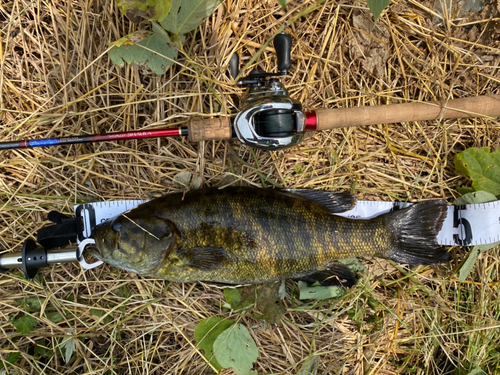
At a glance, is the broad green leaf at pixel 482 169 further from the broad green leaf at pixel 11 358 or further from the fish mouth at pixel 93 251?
the broad green leaf at pixel 11 358

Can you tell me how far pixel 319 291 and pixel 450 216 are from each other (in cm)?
139

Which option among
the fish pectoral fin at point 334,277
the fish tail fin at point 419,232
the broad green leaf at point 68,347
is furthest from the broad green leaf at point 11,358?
the fish tail fin at point 419,232

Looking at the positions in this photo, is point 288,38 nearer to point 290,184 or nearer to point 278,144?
point 278,144

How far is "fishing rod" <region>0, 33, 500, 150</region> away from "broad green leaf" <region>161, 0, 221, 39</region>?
17.6 inches

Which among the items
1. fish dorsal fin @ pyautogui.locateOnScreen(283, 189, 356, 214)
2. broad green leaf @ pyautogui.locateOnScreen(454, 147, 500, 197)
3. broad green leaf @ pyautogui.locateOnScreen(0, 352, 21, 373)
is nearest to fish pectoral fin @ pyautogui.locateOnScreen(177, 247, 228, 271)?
fish dorsal fin @ pyautogui.locateOnScreen(283, 189, 356, 214)

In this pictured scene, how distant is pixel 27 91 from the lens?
2.74 metres

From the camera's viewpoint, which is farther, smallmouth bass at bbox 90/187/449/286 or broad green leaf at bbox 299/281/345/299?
broad green leaf at bbox 299/281/345/299

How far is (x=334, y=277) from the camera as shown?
266 cm

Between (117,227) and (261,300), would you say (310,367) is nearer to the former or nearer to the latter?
(261,300)

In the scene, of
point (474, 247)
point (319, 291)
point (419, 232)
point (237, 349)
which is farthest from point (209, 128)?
point (474, 247)

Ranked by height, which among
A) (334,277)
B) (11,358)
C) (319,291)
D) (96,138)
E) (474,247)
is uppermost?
(96,138)

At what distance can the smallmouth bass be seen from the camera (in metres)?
2.38

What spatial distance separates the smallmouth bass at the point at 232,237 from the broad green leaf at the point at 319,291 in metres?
0.24

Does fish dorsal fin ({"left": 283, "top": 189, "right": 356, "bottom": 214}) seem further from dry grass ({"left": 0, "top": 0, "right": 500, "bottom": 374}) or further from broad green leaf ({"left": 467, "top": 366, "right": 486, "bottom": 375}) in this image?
broad green leaf ({"left": 467, "top": 366, "right": 486, "bottom": 375})
